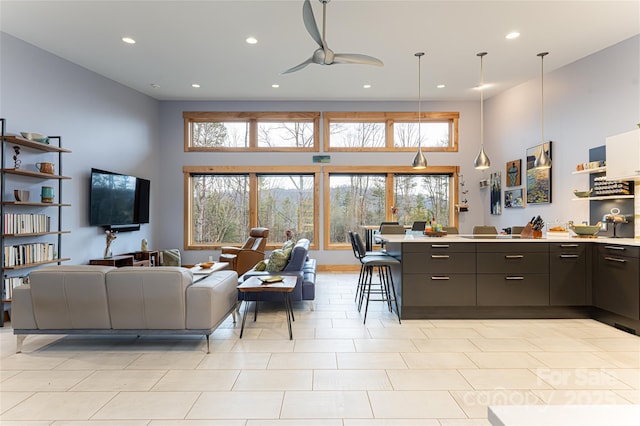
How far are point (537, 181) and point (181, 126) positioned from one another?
23.8 feet

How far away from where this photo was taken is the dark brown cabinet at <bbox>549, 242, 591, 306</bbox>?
4.08m

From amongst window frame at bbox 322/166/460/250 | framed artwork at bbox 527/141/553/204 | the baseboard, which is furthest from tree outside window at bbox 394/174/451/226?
framed artwork at bbox 527/141/553/204

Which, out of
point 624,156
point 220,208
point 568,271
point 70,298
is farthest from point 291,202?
point 624,156

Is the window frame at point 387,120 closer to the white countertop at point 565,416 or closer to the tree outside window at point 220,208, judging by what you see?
the tree outside window at point 220,208

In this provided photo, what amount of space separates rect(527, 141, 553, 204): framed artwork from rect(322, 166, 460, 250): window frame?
1.70 m

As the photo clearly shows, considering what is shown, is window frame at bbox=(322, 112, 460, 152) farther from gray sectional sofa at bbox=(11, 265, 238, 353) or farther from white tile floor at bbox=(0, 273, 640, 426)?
gray sectional sofa at bbox=(11, 265, 238, 353)

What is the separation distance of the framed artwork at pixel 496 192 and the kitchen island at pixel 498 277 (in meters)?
3.04

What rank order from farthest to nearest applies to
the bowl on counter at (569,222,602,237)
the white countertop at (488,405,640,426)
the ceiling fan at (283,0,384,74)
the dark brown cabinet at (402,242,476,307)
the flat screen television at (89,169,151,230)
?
the flat screen television at (89,169,151,230), the bowl on counter at (569,222,602,237), the dark brown cabinet at (402,242,476,307), the ceiling fan at (283,0,384,74), the white countertop at (488,405,640,426)

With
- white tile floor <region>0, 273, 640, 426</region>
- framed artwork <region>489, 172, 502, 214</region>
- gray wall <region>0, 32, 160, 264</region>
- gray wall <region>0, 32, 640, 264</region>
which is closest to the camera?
white tile floor <region>0, 273, 640, 426</region>

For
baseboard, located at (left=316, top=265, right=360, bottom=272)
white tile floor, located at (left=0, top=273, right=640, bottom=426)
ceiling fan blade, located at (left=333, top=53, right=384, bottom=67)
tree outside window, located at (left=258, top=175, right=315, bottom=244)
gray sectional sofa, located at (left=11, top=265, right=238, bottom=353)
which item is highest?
ceiling fan blade, located at (left=333, top=53, right=384, bottom=67)

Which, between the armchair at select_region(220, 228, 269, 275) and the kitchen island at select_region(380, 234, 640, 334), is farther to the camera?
the armchair at select_region(220, 228, 269, 275)

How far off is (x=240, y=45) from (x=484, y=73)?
4.14 meters

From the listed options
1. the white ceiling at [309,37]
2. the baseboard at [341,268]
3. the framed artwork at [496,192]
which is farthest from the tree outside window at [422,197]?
the white ceiling at [309,37]

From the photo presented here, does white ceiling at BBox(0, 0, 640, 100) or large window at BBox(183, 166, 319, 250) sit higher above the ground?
white ceiling at BBox(0, 0, 640, 100)
